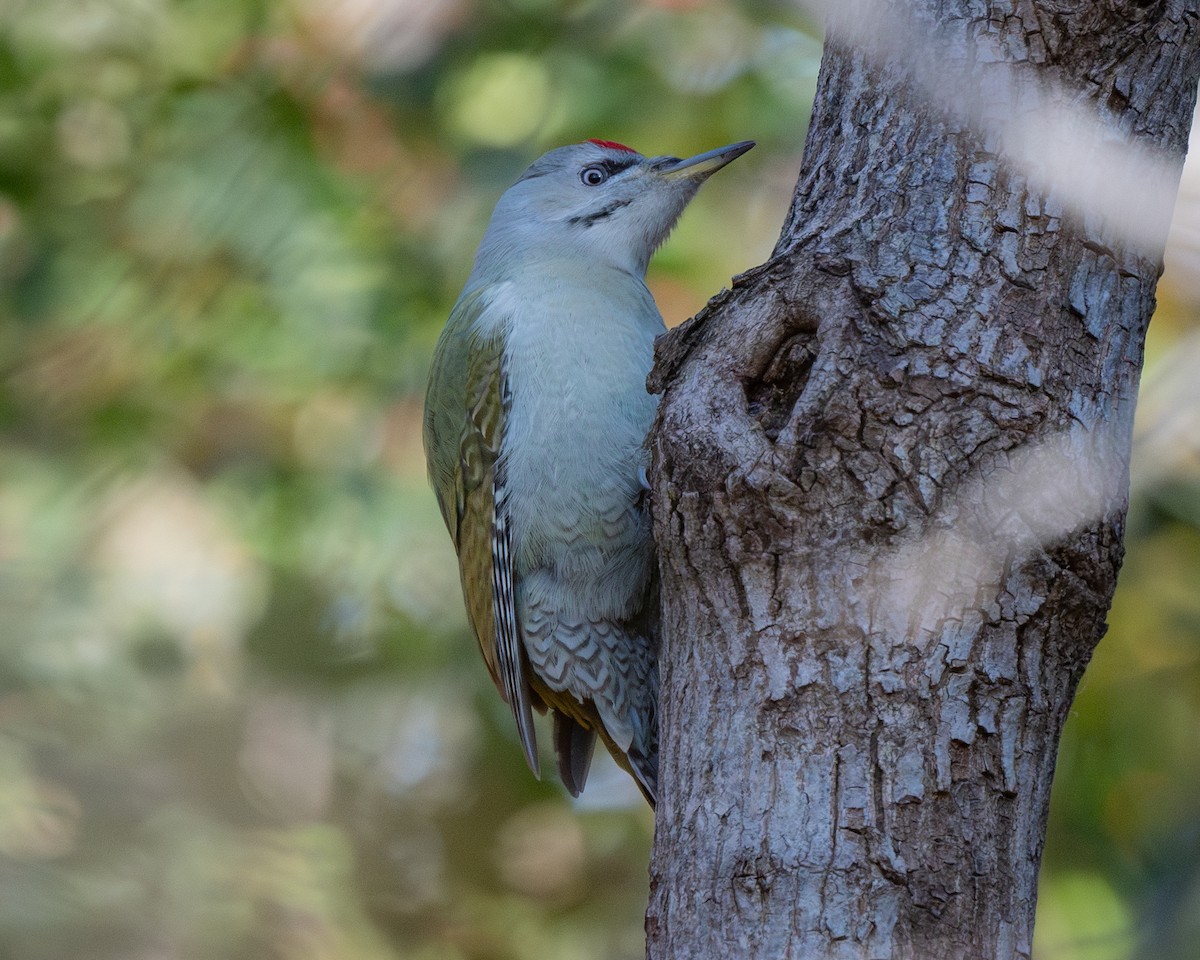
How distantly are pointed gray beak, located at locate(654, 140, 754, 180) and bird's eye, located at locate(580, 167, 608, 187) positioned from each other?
7.3 inches

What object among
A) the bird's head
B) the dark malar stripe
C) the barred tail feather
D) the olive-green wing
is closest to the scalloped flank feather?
the bird's head

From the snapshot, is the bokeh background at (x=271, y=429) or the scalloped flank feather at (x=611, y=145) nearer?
the scalloped flank feather at (x=611, y=145)

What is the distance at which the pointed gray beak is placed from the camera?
3984mm

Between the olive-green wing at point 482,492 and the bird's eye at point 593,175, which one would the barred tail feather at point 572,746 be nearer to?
the olive-green wing at point 482,492

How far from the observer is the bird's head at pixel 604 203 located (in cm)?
404

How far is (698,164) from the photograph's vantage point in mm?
4074

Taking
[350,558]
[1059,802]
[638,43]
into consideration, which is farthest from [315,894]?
[638,43]

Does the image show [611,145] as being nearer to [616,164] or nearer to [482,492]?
[616,164]

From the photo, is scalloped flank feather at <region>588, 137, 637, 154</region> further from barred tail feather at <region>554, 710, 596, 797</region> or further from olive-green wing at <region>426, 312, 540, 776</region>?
barred tail feather at <region>554, 710, 596, 797</region>

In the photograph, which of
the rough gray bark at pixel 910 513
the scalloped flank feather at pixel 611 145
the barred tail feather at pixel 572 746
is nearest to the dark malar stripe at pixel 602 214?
the scalloped flank feather at pixel 611 145

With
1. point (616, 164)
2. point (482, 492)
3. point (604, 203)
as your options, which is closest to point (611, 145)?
point (616, 164)

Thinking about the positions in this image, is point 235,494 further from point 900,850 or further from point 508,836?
point 900,850

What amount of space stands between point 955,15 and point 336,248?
2.71 m

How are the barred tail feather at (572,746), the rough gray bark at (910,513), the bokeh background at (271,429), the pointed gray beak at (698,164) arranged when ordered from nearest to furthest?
1. the rough gray bark at (910,513)
2. the barred tail feather at (572,746)
3. the pointed gray beak at (698,164)
4. the bokeh background at (271,429)
